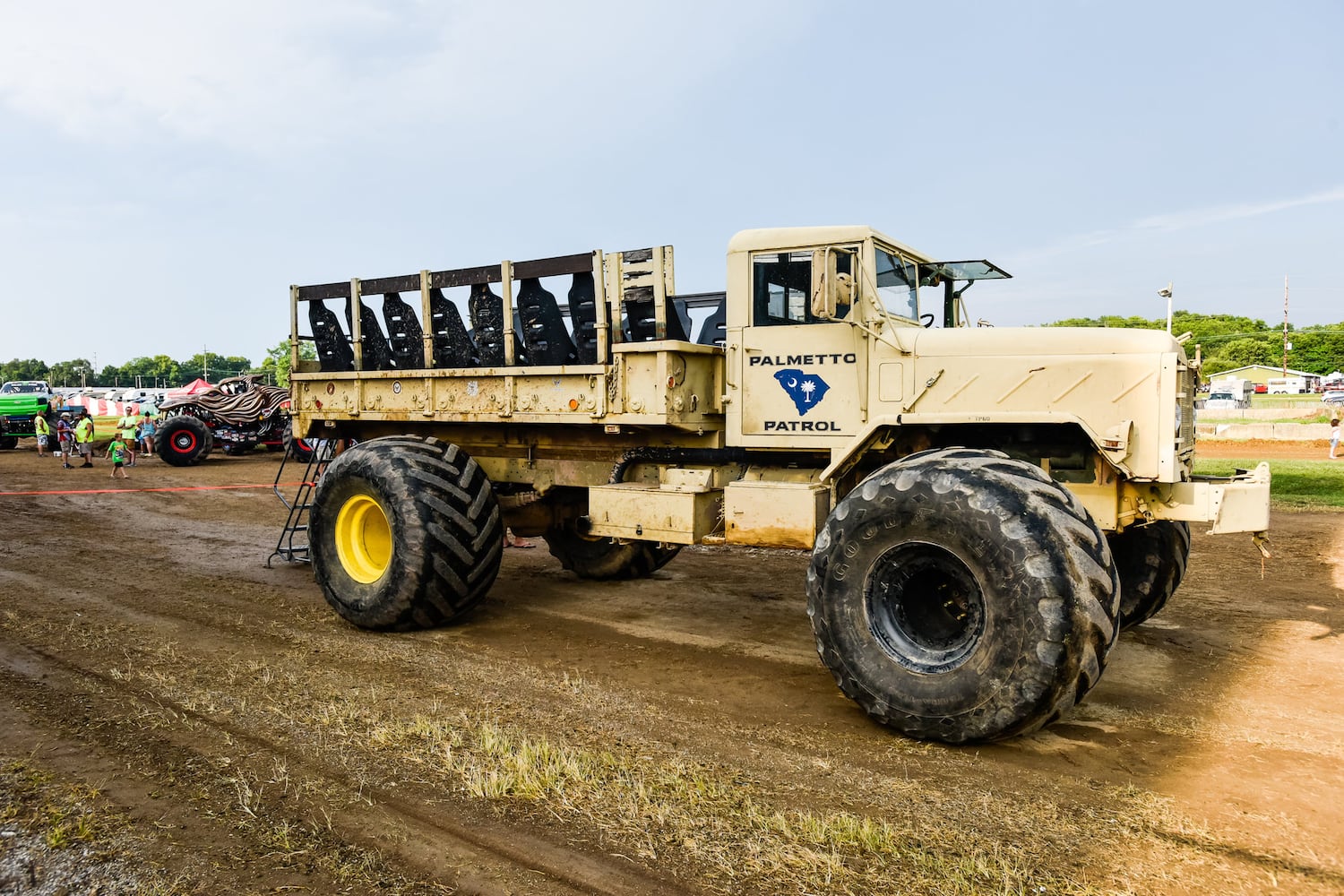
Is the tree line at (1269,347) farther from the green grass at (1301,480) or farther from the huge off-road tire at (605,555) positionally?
the huge off-road tire at (605,555)

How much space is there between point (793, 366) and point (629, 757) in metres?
2.87

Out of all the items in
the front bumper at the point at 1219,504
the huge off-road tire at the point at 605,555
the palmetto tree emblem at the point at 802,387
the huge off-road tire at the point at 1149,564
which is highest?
the palmetto tree emblem at the point at 802,387

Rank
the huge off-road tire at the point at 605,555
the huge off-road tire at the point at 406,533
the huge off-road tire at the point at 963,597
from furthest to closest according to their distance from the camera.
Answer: the huge off-road tire at the point at 605,555, the huge off-road tire at the point at 406,533, the huge off-road tire at the point at 963,597

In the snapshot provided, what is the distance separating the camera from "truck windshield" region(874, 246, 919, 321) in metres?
6.18

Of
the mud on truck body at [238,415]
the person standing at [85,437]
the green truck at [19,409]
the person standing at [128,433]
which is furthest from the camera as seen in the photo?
the green truck at [19,409]

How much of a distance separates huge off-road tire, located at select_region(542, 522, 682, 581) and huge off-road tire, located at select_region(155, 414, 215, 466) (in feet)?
55.7

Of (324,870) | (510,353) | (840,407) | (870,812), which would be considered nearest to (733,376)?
(840,407)

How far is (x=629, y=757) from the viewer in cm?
452

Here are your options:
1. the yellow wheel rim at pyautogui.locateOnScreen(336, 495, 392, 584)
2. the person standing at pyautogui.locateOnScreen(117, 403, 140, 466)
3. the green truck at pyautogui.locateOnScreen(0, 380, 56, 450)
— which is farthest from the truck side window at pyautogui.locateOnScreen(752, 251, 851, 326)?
the green truck at pyautogui.locateOnScreen(0, 380, 56, 450)

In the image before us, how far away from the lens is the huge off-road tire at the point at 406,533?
689cm

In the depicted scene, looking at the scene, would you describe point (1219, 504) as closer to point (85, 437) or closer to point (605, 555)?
point (605, 555)

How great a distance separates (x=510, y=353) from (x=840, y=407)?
8.53 feet

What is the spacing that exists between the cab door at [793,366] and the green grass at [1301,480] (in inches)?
309

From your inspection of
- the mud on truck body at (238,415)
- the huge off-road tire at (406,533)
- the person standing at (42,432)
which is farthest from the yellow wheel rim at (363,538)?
the person standing at (42,432)
